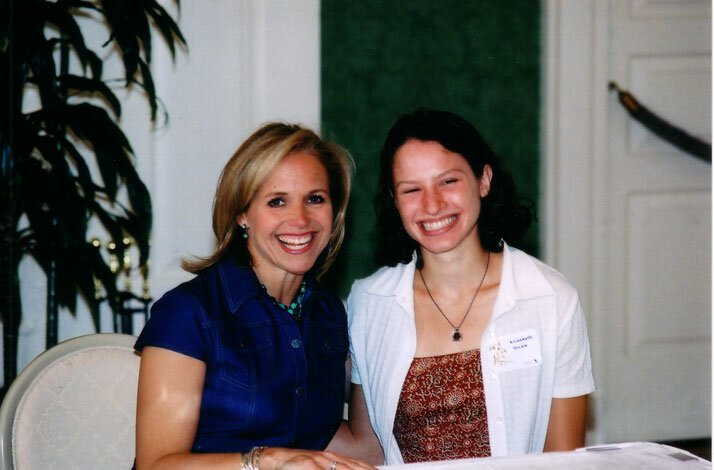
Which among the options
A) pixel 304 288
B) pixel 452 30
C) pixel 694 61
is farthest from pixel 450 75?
pixel 304 288

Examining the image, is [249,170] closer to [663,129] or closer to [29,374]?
[29,374]

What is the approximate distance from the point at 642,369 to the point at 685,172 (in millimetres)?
924

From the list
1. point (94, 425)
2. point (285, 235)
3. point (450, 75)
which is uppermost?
point (450, 75)

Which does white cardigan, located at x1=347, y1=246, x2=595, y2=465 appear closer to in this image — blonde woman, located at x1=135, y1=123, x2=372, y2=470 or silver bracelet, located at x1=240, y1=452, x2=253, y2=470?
blonde woman, located at x1=135, y1=123, x2=372, y2=470

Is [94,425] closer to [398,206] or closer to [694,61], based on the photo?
[398,206]

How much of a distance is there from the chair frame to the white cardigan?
0.61m

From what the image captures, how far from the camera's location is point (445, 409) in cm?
188

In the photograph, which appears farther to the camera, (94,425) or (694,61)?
(694,61)

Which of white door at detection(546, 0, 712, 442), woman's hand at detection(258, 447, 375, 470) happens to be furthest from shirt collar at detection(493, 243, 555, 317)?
white door at detection(546, 0, 712, 442)

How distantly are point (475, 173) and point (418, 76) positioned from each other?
59.1 inches

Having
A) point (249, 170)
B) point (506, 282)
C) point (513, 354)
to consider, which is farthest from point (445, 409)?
point (249, 170)

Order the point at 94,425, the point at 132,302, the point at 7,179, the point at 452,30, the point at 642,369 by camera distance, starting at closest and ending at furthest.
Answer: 1. the point at 94,425
2. the point at 7,179
3. the point at 132,302
4. the point at 452,30
5. the point at 642,369

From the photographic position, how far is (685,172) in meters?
3.60

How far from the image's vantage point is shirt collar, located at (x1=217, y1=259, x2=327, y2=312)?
1.70 meters
